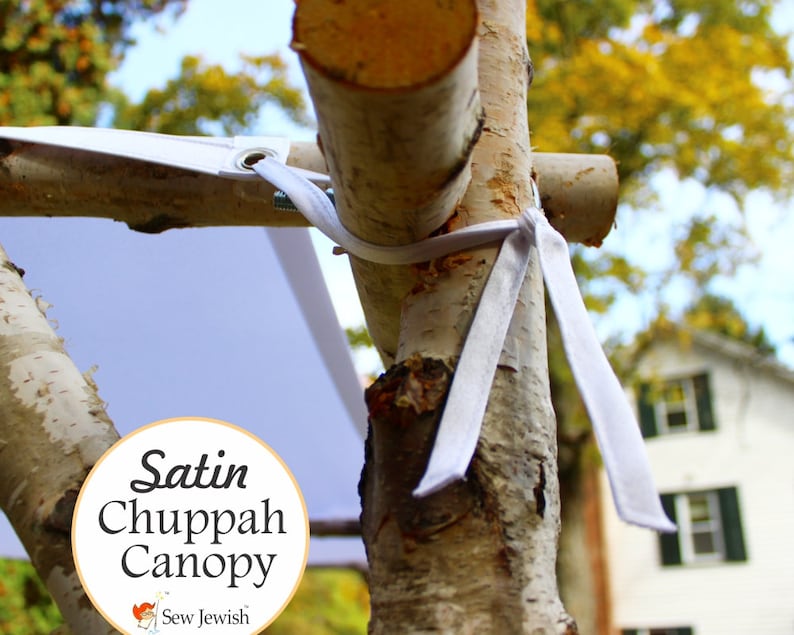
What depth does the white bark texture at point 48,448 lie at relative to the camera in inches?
26.1

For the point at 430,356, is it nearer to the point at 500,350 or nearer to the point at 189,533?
the point at 500,350

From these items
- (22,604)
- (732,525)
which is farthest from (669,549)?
(22,604)

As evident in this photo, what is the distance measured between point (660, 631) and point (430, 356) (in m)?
8.57

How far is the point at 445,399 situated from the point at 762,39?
6.67 m

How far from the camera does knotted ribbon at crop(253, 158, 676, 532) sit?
493mm

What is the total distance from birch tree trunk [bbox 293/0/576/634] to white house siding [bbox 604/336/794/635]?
7.68 m

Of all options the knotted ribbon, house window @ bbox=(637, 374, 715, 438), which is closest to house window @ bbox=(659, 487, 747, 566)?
house window @ bbox=(637, 374, 715, 438)

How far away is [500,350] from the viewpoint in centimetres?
56

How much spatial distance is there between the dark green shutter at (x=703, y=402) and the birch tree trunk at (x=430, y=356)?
339 inches

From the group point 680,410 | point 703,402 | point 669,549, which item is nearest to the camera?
point 669,549

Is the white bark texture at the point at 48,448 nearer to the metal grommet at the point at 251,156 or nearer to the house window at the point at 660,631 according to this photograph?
the metal grommet at the point at 251,156

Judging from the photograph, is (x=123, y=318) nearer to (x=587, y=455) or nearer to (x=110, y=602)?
(x=110, y=602)

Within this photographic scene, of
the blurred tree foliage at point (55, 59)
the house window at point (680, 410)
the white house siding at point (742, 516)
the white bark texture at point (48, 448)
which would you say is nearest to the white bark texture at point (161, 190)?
the white bark texture at point (48, 448)

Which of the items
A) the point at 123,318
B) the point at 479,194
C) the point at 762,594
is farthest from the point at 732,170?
the point at 479,194
